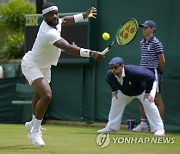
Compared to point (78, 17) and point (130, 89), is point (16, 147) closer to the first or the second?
point (78, 17)

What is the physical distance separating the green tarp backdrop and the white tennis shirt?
138 inches

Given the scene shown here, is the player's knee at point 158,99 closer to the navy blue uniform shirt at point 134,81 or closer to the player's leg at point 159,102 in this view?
the player's leg at point 159,102

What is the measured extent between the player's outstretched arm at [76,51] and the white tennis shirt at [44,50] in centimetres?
19

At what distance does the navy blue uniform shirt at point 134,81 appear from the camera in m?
8.88

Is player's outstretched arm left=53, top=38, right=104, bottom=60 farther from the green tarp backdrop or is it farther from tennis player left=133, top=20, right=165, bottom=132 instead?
the green tarp backdrop

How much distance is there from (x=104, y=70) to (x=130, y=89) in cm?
260

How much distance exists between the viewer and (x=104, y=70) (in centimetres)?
1162

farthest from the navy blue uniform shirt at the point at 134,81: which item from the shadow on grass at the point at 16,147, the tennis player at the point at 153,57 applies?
the shadow on grass at the point at 16,147

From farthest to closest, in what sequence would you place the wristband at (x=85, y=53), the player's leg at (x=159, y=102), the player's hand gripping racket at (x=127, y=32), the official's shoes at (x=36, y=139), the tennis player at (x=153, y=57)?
the player's leg at (x=159, y=102) → the tennis player at (x=153, y=57) → the player's hand gripping racket at (x=127, y=32) → the official's shoes at (x=36, y=139) → the wristband at (x=85, y=53)

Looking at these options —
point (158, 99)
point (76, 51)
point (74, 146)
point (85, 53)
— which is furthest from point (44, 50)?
point (158, 99)

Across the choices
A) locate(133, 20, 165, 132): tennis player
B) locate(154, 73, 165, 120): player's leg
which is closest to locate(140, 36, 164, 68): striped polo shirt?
locate(133, 20, 165, 132): tennis player

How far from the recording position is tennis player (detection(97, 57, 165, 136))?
8.85 meters

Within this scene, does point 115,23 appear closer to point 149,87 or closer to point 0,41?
point 149,87

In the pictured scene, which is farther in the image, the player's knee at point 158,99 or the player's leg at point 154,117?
the player's knee at point 158,99
